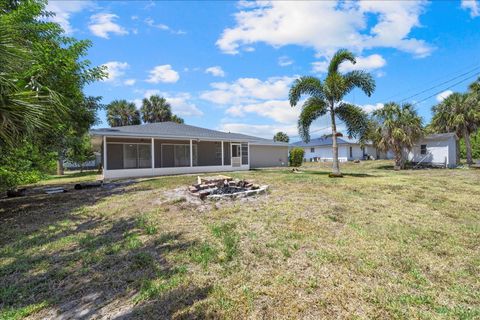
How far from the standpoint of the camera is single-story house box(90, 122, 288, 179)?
16734mm

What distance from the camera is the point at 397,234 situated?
5484 mm

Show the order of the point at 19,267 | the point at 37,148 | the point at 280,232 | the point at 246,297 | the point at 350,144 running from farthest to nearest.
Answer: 1. the point at 350,144
2. the point at 37,148
3. the point at 280,232
4. the point at 19,267
5. the point at 246,297

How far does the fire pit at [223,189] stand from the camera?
332 inches

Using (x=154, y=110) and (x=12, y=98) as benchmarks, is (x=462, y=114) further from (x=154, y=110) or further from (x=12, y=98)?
(x=154, y=110)

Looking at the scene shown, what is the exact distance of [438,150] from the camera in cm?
2522

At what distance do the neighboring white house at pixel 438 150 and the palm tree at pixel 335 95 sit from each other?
14989 millimetres

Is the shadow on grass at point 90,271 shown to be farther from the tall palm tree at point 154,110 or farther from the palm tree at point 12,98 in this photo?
the tall palm tree at point 154,110

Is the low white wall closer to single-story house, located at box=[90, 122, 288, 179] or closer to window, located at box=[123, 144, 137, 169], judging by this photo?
single-story house, located at box=[90, 122, 288, 179]

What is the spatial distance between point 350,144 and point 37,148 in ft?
107

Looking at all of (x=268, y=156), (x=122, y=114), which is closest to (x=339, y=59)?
(x=268, y=156)

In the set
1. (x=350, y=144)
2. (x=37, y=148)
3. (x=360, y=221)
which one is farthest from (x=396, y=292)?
A: (x=350, y=144)

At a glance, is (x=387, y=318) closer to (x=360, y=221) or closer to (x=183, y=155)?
(x=360, y=221)

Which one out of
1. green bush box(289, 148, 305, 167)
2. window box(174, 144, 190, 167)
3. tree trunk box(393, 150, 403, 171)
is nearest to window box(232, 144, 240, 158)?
window box(174, 144, 190, 167)

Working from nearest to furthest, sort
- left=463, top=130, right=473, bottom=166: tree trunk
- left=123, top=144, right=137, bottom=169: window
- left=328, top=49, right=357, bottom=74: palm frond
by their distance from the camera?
left=328, top=49, right=357, bottom=74: palm frond, left=123, top=144, right=137, bottom=169: window, left=463, top=130, right=473, bottom=166: tree trunk
